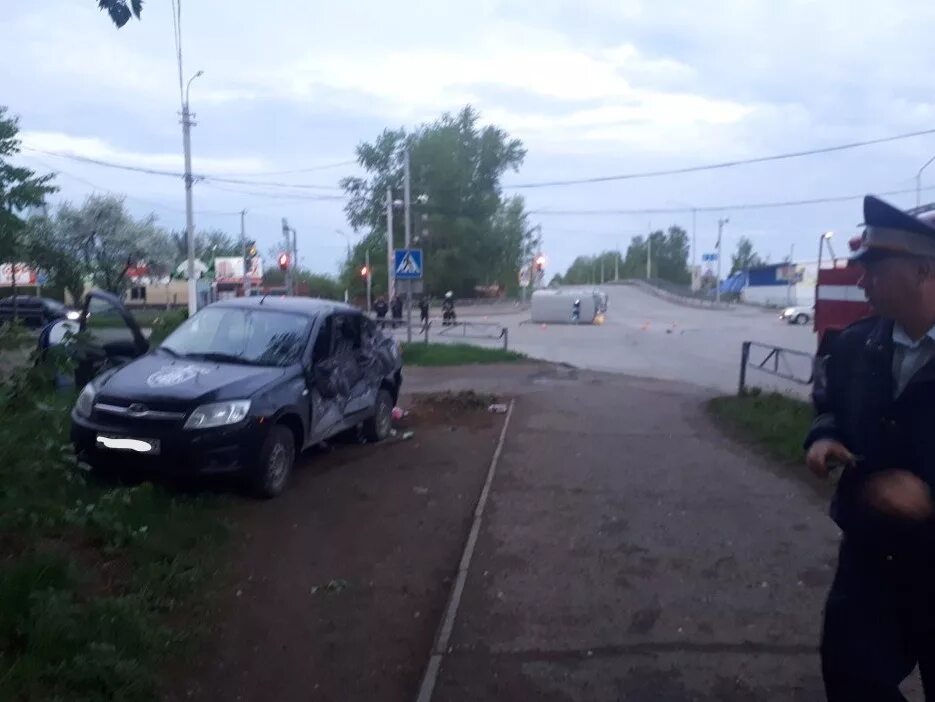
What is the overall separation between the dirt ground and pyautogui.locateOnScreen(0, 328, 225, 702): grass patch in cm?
26

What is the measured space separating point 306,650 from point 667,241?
519ft

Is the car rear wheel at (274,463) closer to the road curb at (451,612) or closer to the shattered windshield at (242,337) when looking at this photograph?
the shattered windshield at (242,337)

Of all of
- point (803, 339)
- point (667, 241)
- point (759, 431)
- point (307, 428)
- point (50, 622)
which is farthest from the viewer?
point (667, 241)

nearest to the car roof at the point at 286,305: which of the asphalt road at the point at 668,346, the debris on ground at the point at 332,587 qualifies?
the debris on ground at the point at 332,587

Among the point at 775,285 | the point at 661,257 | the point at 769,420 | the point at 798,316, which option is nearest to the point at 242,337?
the point at 769,420

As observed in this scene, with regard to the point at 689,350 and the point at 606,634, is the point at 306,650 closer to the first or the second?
the point at 606,634

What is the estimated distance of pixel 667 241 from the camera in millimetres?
160000

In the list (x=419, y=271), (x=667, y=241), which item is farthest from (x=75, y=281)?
(x=667, y=241)

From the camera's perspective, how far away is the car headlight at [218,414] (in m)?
8.40

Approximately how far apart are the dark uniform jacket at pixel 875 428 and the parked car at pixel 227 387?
4.86 meters

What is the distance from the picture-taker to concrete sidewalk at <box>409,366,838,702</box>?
5.25 meters

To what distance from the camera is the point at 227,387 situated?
8750 millimetres

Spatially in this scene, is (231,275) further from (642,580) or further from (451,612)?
(451,612)

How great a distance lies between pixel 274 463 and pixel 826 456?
21.3 feet
